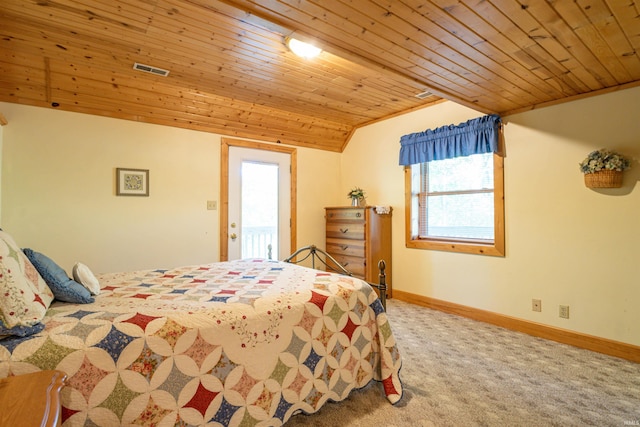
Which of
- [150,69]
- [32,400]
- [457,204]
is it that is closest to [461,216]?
[457,204]

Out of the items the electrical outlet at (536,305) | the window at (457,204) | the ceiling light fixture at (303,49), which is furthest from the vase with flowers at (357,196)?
the electrical outlet at (536,305)

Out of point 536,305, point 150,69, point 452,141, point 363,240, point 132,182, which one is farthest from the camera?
point 363,240

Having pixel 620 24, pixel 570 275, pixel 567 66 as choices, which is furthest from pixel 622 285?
pixel 620 24

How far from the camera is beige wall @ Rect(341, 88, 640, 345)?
102 inches

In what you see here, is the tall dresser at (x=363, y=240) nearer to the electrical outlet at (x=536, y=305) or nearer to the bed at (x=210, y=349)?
the electrical outlet at (x=536, y=305)

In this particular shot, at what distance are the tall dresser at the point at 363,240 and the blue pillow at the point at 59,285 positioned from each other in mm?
3026

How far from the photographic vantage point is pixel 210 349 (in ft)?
4.63

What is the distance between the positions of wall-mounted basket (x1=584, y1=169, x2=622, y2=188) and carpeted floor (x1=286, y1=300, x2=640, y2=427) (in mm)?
1398

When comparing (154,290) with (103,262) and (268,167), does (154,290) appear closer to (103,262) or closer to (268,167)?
(103,262)

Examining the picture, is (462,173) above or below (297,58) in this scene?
below

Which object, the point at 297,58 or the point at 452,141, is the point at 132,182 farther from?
the point at 452,141

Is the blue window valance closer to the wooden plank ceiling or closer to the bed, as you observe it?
the wooden plank ceiling

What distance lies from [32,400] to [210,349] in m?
0.65

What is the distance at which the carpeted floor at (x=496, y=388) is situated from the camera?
5.82ft
